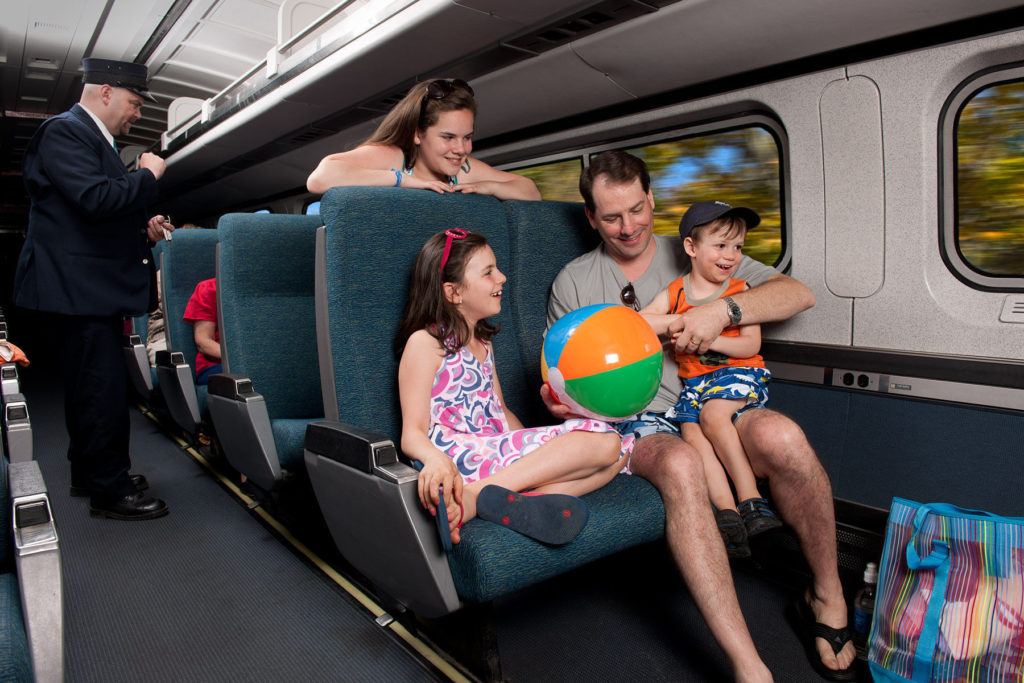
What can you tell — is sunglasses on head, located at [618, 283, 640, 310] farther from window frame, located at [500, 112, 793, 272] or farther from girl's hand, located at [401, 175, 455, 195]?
girl's hand, located at [401, 175, 455, 195]

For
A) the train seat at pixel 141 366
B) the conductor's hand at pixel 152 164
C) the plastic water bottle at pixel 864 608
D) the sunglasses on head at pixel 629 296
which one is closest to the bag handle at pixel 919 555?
the plastic water bottle at pixel 864 608

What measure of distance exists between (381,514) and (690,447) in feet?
3.35

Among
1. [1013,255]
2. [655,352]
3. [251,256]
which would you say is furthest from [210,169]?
[1013,255]

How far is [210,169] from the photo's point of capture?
8.21 metres

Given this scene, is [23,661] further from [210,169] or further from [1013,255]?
[210,169]

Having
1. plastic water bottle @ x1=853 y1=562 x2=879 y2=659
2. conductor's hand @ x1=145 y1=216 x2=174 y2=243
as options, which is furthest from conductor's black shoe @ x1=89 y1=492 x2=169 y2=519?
plastic water bottle @ x1=853 y1=562 x2=879 y2=659

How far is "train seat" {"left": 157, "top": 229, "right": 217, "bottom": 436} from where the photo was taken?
418 centimetres

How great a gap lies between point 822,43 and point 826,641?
7.05ft

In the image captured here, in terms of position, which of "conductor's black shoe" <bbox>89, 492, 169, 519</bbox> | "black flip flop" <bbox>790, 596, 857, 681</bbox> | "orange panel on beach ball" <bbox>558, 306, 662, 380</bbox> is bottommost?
"black flip flop" <bbox>790, 596, 857, 681</bbox>

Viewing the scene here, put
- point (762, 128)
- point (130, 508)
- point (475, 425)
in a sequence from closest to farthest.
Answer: point (475, 425), point (762, 128), point (130, 508)

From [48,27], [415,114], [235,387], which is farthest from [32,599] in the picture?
[48,27]

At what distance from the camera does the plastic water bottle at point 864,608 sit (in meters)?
2.38

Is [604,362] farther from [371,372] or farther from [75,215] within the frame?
[75,215]

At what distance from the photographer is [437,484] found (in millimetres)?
1852
